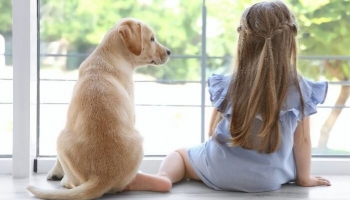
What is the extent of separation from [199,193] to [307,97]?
0.47 metres

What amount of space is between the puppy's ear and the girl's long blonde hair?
341 mm

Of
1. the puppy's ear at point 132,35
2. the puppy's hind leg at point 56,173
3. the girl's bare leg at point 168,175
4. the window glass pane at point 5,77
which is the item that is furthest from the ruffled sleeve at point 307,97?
the window glass pane at point 5,77

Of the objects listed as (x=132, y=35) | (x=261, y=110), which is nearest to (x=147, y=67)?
(x=132, y=35)

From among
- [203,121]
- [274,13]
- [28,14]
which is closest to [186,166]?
[203,121]

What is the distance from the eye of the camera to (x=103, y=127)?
193cm

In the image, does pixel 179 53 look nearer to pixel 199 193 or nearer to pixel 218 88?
pixel 218 88

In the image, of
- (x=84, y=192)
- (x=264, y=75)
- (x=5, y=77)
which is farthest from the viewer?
(x=5, y=77)

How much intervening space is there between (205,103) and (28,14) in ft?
2.54

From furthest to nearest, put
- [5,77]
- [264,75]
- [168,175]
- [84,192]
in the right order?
[5,77] < [168,175] < [264,75] < [84,192]

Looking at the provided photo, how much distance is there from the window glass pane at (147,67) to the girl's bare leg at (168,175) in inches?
13.0

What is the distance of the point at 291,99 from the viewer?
2.05 meters

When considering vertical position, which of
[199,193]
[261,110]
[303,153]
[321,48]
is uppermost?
[321,48]

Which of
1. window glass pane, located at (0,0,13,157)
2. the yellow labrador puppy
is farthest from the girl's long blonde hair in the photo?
window glass pane, located at (0,0,13,157)

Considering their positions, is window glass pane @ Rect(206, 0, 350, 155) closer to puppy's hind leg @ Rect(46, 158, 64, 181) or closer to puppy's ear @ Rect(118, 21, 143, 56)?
puppy's ear @ Rect(118, 21, 143, 56)
